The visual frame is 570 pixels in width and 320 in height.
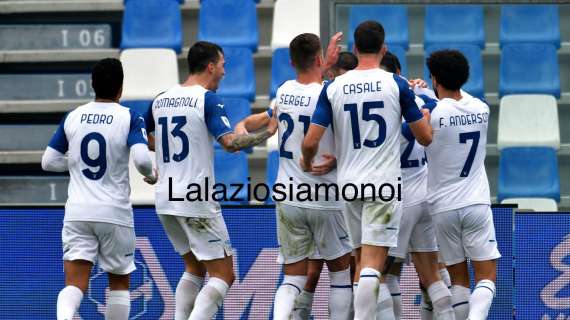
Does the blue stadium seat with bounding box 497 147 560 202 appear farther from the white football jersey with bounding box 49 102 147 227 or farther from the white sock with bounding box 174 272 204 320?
the white football jersey with bounding box 49 102 147 227

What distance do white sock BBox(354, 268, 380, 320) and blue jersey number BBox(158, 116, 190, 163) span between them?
1.62 m

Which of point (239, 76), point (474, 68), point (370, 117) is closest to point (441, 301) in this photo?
point (370, 117)

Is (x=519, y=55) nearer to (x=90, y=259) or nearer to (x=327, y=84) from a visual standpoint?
(x=327, y=84)

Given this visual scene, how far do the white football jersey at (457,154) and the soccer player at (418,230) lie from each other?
21cm

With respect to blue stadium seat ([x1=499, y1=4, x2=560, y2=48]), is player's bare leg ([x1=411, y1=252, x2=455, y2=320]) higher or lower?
lower

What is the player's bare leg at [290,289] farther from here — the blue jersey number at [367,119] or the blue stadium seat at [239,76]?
the blue stadium seat at [239,76]

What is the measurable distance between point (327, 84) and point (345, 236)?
1.19 meters

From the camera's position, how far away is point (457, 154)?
8.54 m

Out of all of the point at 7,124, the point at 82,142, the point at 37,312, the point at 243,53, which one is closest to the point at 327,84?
the point at 82,142

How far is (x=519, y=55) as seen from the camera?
45.8 ft

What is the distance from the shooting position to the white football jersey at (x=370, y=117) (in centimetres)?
803

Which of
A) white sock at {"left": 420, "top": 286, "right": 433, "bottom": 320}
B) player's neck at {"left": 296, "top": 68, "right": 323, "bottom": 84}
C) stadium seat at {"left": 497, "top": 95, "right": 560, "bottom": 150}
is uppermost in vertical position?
player's neck at {"left": 296, "top": 68, "right": 323, "bottom": 84}

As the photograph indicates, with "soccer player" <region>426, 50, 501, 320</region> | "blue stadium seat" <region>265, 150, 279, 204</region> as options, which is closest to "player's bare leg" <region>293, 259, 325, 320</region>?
"soccer player" <region>426, 50, 501, 320</region>

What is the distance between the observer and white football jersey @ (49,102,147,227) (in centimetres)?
841
